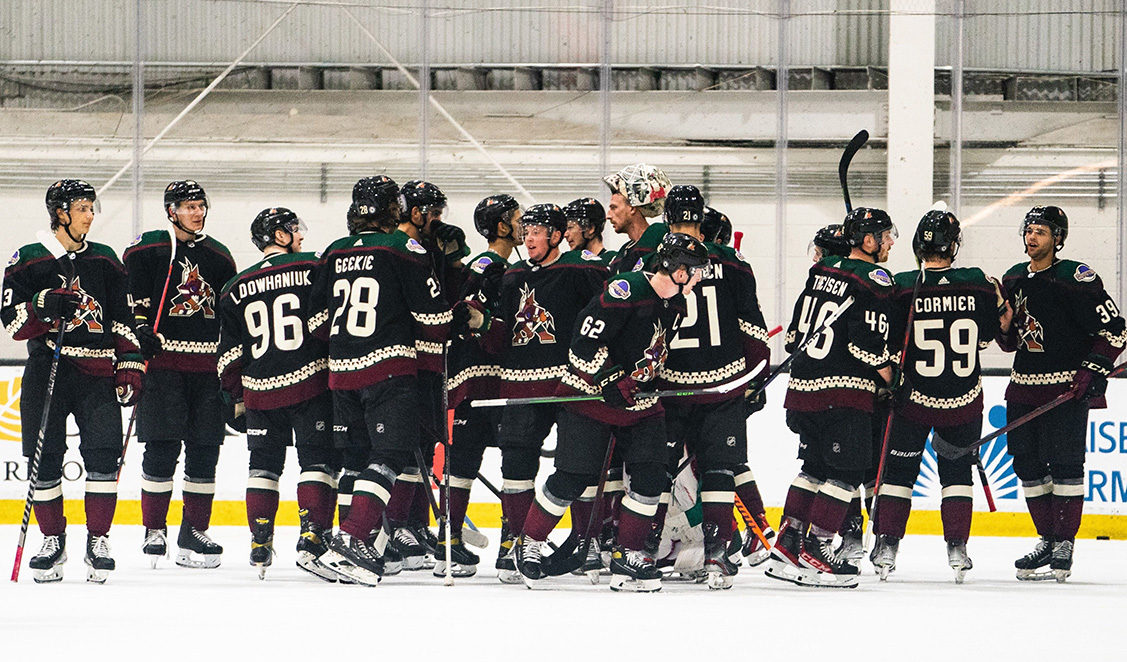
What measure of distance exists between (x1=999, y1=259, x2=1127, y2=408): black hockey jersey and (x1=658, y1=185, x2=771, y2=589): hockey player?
1.22 metres

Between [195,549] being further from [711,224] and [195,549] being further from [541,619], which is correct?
[711,224]

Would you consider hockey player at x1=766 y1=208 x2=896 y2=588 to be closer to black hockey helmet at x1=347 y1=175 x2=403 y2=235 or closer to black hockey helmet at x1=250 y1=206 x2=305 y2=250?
black hockey helmet at x1=347 y1=175 x2=403 y2=235

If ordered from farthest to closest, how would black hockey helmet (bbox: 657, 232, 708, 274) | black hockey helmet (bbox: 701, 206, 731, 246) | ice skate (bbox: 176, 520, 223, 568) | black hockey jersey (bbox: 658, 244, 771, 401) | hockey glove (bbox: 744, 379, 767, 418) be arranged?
ice skate (bbox: 176, 520, 223, 568) → hockey glove (bbox: 744, 379, 767, 418) → black hockey helmet (bbox: 701, 206, 731, 246) → black hockey jersey (bbox: 658, 244, 771, 401) → black hockey helmet (bbox: 657, 232, 708, 274)

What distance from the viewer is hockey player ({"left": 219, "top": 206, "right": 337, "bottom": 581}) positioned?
18.1 feet

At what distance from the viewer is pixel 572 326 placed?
5.66 m

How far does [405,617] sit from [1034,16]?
6820mm

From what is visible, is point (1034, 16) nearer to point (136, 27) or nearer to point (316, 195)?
point (316, 195)

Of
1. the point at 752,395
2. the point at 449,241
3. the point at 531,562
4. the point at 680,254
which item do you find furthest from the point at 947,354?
the point at 449,241

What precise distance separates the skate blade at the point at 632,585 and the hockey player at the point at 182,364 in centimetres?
178

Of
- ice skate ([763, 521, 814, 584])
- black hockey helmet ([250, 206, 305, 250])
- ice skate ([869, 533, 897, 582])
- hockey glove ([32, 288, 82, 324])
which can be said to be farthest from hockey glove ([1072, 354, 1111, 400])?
hockey glove ([32, 288, 82, 324])

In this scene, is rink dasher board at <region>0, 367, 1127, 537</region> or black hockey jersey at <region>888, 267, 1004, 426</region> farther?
rink dasher board at <region>0, 367, 1127, 537</region>

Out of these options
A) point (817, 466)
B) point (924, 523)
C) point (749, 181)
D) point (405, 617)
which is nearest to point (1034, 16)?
point (749, 181)

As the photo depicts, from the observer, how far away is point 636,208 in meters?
5.53

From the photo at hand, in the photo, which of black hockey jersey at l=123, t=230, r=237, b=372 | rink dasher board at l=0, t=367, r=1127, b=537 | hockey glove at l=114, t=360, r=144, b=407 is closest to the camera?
hockey glove at l=114, t=360, r=144, b=407
